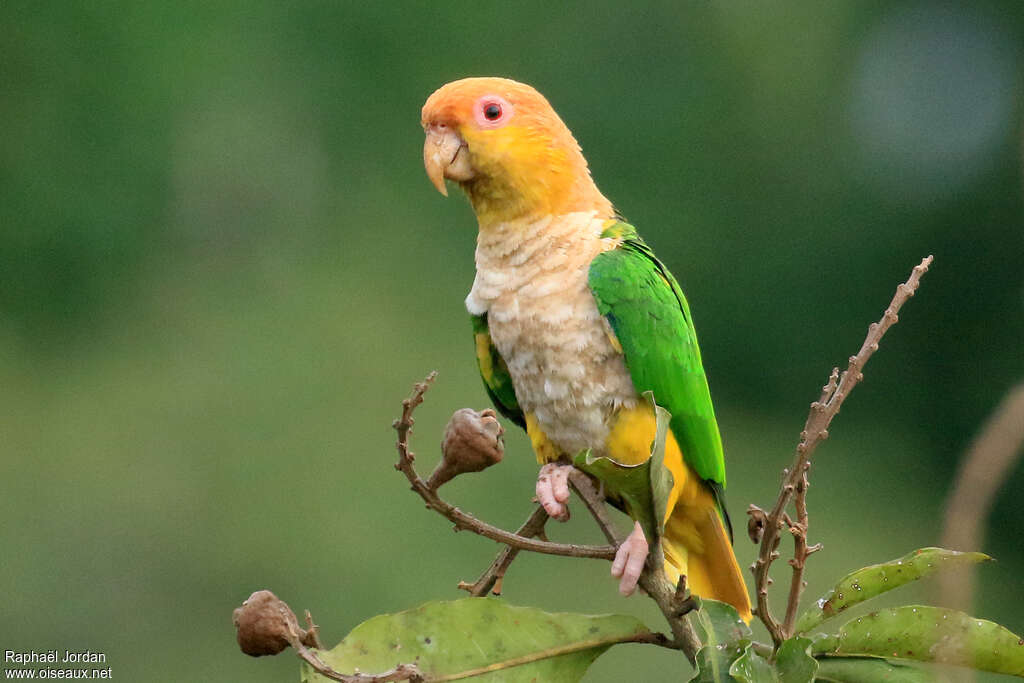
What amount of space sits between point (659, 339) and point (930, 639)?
80cm

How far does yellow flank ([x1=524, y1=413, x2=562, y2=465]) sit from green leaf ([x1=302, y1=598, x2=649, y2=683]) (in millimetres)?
658

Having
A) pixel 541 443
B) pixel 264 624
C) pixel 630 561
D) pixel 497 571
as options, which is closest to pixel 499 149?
pixel 541 443

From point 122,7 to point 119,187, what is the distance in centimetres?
149

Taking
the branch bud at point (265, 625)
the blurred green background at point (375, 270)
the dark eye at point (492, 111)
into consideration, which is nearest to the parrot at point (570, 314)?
the dark eye at point (492, 111)

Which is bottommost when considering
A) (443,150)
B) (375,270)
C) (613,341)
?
(613,341)

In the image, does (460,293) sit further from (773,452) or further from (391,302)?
(773,452)

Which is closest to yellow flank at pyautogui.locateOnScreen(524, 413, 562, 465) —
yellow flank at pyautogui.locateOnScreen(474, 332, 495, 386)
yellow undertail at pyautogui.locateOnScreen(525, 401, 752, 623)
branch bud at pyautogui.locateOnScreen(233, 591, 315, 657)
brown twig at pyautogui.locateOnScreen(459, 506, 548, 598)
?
yellow undertail at pyautogui.locateOnScreen(525, 401, 752, 623)

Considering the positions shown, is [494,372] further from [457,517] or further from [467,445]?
[457,517]

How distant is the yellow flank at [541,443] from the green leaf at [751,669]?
822mm

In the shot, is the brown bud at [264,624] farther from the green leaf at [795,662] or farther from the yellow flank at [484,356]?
the yellow flank at [484,356]

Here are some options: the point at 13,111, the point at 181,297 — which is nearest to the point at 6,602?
the point at 181,297

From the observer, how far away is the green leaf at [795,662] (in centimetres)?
141

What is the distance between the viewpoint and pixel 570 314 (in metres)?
2.17

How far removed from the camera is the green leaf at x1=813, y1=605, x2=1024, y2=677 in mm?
1473
